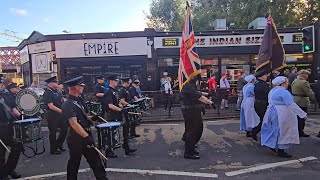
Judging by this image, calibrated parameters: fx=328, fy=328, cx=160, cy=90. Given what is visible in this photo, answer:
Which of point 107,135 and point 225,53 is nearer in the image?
point 107,135

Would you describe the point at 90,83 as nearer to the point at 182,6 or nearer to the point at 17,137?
the point at 17,137

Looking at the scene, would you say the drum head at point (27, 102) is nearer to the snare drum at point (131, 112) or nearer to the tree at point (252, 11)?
the snare drum at point (131, 112)

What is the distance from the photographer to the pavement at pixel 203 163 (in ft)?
19.2

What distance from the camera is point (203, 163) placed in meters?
6.54

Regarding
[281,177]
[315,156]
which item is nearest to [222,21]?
[315,156]

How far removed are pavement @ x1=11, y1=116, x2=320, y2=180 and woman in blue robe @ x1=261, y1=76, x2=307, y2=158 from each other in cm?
32

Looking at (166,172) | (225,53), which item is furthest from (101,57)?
(166,172)

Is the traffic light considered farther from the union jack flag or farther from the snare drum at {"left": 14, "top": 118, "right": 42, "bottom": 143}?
the snare drum at {"left": 14, "top": 118, "right": 42, "bottom": 143}

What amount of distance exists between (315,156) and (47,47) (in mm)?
15893

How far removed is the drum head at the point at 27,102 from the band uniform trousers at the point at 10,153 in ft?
5.29

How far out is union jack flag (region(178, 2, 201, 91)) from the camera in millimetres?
7172

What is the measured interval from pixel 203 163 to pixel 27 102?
4298 mm

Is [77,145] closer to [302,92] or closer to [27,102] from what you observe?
[27,102]

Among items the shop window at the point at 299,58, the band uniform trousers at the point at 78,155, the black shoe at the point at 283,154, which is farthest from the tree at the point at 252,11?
the band uniform trousers at the point at 78,155
